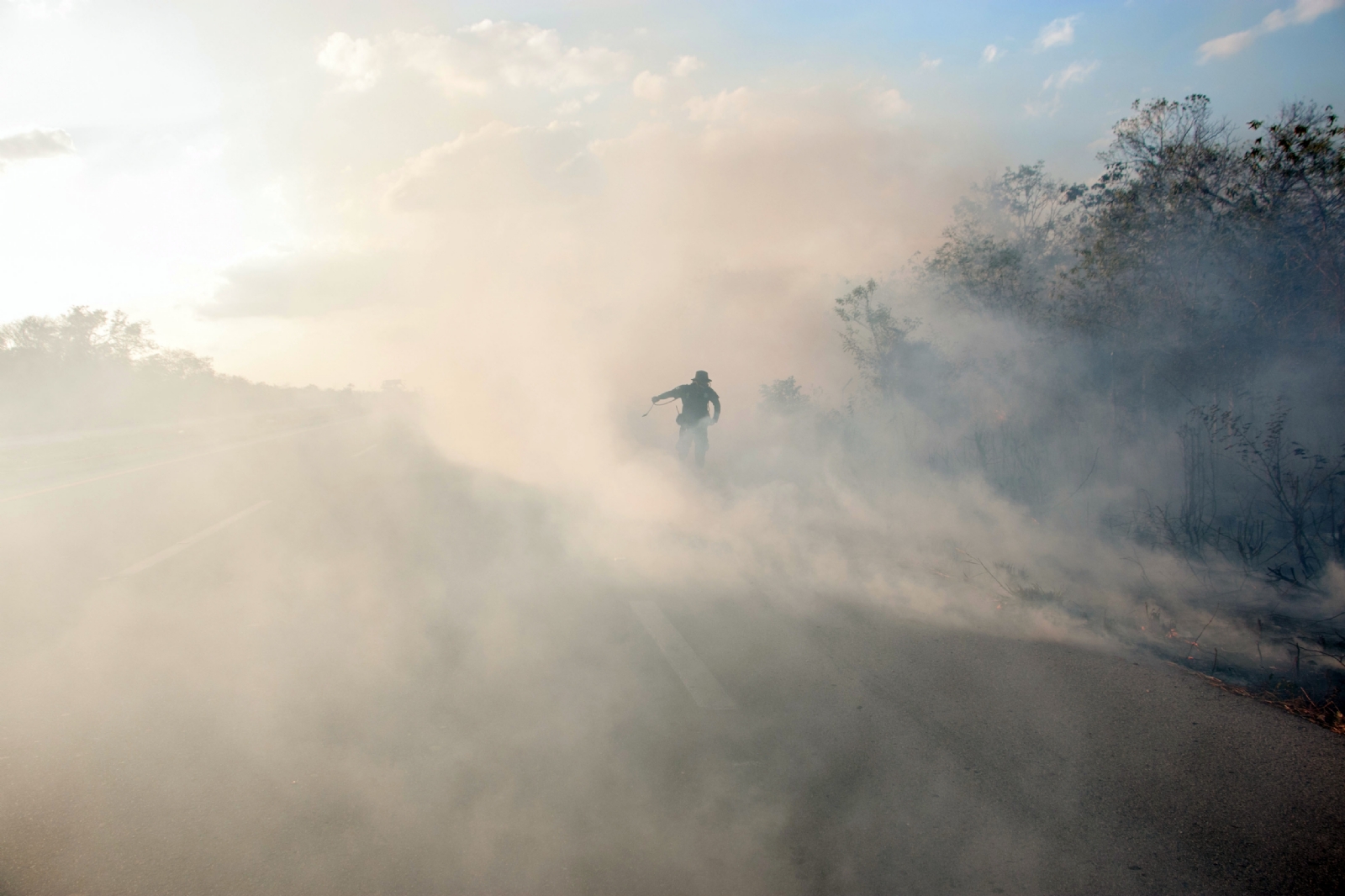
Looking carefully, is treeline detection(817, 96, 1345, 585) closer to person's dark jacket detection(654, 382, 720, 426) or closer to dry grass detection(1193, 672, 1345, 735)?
dry grass detection(1193, 672, 1345, 735)

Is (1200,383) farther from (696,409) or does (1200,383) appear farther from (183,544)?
(183,544)

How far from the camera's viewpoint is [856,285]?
47.3 feet

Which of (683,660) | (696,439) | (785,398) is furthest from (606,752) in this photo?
(785,398)

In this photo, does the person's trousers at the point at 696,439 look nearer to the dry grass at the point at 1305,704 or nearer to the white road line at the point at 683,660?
the white road line at the point at 683,660

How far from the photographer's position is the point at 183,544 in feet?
22.8

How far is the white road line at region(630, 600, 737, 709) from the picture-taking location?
11.6 feet

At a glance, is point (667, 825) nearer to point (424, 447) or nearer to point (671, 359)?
point (424, 447)

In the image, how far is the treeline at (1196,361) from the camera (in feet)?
21.4

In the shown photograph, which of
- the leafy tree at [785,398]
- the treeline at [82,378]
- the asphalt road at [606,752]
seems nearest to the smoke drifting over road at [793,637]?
the asphalt road at [606,752]

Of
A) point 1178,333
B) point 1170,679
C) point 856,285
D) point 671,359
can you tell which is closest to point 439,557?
point 1170,679

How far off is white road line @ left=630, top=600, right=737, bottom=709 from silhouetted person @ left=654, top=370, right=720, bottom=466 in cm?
519

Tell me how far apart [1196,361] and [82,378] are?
36.4 meters

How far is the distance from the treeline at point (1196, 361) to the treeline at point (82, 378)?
28459mm

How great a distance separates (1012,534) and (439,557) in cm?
579
